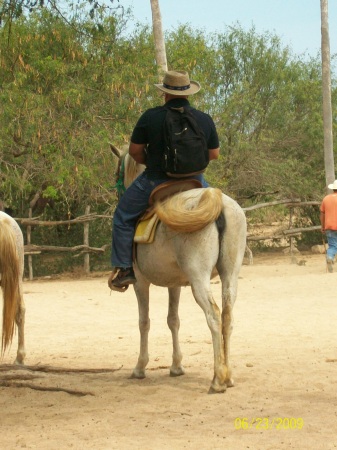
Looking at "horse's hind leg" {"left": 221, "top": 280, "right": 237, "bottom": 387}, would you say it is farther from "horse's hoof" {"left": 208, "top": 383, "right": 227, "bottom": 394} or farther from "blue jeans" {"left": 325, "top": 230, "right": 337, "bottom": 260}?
"blue jeans" {"left": 325, "top": 230, "right": 337, "bottom": 260}

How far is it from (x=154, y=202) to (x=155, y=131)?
61cm

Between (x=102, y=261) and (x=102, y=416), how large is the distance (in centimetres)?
1425

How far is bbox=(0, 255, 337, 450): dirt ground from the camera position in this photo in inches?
209

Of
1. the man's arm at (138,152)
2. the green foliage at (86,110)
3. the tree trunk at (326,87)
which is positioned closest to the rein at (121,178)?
the man's arm at (138,152)

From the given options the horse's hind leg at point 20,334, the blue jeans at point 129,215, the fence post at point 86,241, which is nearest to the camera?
the blue jeans at point 129,215

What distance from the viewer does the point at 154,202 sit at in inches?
272

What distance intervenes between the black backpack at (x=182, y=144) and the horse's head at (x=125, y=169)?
2.34 feet

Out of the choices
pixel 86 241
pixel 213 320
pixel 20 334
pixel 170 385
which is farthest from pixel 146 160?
pixel 86 241

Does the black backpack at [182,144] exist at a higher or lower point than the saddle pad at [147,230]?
higher

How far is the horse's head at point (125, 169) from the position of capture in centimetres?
750

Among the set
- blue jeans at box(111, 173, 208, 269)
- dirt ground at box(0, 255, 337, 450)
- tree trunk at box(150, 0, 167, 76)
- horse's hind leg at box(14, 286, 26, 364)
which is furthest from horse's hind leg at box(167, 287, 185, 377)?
tree trunk at box(150, 0, 167, 76)

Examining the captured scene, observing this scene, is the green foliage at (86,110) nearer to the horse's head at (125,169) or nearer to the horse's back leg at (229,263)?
the horse's head at (125,169)
